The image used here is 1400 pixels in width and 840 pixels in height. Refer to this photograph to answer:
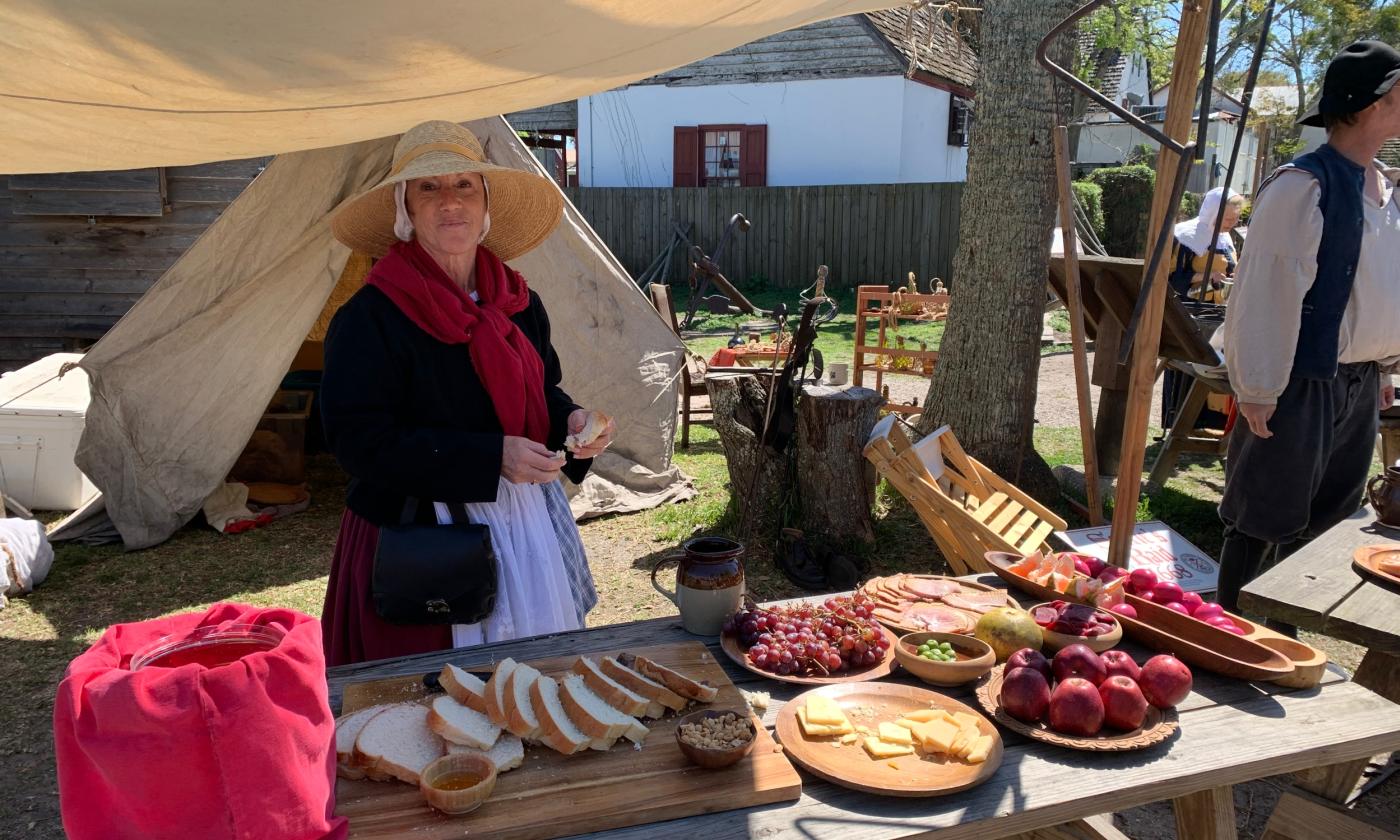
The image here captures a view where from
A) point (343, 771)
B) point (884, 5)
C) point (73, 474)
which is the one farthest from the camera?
point (73, 474)

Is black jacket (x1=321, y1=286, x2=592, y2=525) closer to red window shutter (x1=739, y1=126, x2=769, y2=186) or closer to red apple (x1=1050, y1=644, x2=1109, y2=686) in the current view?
red apple (x1=1050, y1=644, x2=1109, y2=686)

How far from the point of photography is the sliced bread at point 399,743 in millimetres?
1489

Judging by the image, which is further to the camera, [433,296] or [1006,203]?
[1006,203]

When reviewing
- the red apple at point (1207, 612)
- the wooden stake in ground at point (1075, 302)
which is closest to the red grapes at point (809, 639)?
the red apple at point (1207, 612)

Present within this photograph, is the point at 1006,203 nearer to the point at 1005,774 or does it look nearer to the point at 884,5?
the point at 884,5

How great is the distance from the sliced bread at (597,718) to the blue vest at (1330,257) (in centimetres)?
260

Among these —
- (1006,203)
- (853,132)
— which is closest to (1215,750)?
(1006,203)

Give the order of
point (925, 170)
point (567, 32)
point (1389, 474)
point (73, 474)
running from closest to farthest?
point (567, 32), point (1389, 474), point (73, 474), point (925, 170)

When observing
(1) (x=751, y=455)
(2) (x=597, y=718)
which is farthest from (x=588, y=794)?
(1) (x=751, y=455)

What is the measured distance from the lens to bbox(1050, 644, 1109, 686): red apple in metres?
1.76

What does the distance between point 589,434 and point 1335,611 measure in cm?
187

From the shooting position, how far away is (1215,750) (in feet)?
5.49

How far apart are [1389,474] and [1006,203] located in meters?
2.66

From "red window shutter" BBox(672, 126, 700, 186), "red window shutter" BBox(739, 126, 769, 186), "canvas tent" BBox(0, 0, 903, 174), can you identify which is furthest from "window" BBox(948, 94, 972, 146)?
"canvas tent" BBox(0, 0, 903, 174)
